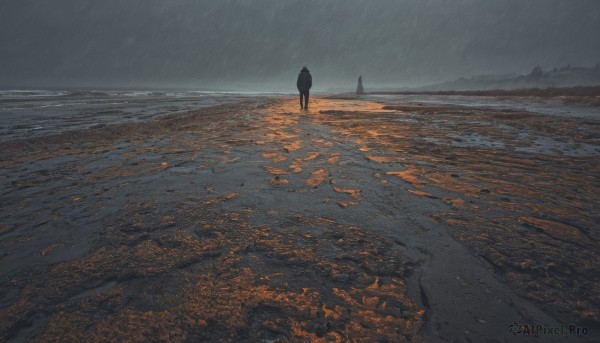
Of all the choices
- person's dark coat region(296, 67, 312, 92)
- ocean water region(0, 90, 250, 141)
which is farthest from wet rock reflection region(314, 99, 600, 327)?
ocean water region(0, 90, 250, 141)

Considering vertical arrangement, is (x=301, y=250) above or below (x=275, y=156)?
below

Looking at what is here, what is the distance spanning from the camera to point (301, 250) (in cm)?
220

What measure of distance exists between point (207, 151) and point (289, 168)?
222 centimetres

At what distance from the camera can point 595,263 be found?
6.57 ft

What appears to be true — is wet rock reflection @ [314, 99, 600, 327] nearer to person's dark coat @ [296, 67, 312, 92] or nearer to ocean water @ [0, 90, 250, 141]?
person's dark coat @ [296, 67, 312, 92]

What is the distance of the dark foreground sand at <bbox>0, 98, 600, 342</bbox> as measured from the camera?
1.53 metres

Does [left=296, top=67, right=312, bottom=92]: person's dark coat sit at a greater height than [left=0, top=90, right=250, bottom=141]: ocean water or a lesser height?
greater

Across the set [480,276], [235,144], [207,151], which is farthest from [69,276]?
[235,144]

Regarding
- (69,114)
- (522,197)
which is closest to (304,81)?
(69,114)

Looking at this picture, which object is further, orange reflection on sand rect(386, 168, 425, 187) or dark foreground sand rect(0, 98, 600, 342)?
orange reflection on sand rect(386, 168, 425, 187)

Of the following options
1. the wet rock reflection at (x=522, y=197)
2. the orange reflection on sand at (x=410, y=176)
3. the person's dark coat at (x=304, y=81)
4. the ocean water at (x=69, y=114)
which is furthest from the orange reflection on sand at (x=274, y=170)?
the person's dark coat at (x=304, y=81)

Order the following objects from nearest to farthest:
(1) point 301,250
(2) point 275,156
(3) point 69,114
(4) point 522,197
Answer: (1) point 301,250
(4) point 522,197
(2) point 275,156
(3) point 69,114

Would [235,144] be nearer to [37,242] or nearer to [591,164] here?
[37,242]

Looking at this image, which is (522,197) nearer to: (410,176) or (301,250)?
(410,176)
